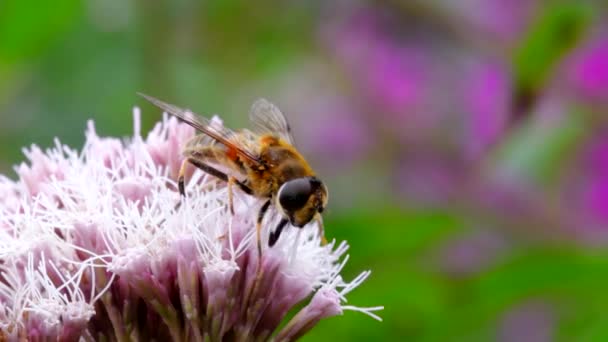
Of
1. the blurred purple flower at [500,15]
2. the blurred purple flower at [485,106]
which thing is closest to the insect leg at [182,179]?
the blurred purple flower at [485,106]

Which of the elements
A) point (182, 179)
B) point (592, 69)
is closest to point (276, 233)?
point (182, 179)

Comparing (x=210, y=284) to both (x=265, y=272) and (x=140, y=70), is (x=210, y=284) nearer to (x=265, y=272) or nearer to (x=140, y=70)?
(x=265, y=272)

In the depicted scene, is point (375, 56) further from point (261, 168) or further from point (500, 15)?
point (261, 168)

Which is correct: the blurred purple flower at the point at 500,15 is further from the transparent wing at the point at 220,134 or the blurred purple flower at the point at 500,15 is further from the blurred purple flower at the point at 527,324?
the transparent wing at the point at 220,134

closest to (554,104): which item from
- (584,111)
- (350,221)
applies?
(584,111)

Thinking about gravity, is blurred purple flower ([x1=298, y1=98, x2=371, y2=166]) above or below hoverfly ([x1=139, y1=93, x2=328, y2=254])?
below

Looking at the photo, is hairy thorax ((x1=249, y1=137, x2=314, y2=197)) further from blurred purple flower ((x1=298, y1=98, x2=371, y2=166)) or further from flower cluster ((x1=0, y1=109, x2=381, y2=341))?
blurred purple flower ((x1=298, y1=98, x2=371, y2=166))

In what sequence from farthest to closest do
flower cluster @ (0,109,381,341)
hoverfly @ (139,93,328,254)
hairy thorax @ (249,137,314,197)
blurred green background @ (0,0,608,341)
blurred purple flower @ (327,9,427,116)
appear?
blurred purple flower @ (327,9,427,116), blurred green background @ (0,0,608,341), hairy thorax @ (249,137,314,197), hoverfly @ (139,93,328,254), flower cluster @ (0,109,381,341)

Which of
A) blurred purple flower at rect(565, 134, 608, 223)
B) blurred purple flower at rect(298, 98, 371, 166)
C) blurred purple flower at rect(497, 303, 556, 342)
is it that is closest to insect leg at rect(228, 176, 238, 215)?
blurred purple flower at rect(497, 303, 556, 342)
